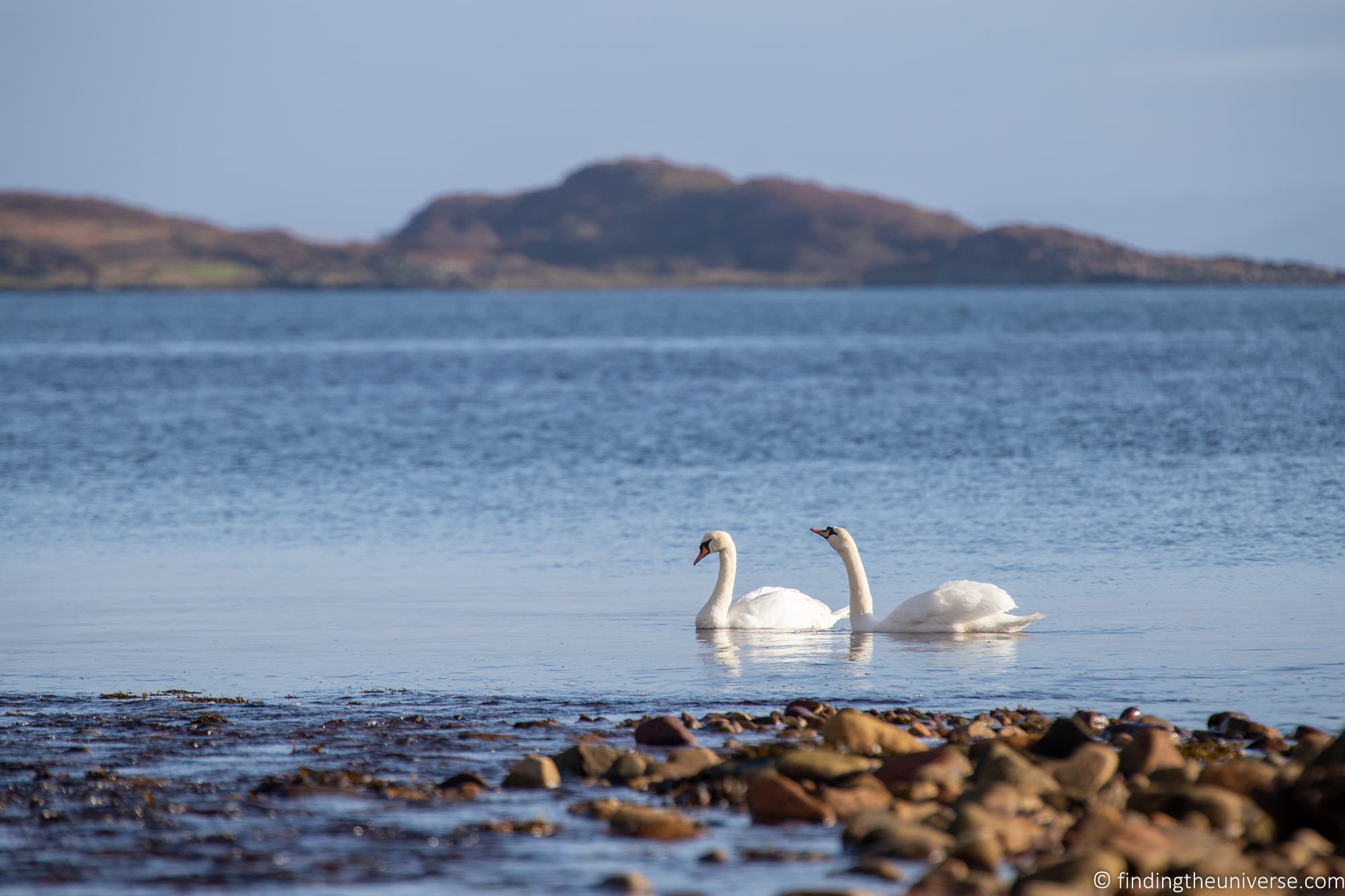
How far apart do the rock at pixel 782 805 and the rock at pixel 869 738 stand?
3.35ft

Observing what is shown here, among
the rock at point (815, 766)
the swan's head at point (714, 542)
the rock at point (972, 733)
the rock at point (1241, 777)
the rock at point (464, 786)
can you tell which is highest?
the swan's head at point (714, 542)

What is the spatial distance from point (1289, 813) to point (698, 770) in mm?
3041

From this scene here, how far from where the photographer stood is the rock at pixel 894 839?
775 cm

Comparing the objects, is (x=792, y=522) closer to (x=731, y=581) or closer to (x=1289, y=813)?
(x=731, y=581)

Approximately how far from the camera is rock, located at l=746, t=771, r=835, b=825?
8.55 m

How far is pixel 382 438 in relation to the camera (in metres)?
35.4

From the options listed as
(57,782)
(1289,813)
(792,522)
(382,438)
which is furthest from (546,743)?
(382,438)

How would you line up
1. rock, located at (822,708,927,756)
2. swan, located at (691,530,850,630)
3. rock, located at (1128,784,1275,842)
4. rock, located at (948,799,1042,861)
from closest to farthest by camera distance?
rock, located at (948,799,1042,861) → rock, located at (1128,784,1275,842) → rock, located at (822,708,927,756) → swan, located at (691,530,850,630)

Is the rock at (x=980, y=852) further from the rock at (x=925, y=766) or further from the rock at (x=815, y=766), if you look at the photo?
the rock at (x=815, y=766)

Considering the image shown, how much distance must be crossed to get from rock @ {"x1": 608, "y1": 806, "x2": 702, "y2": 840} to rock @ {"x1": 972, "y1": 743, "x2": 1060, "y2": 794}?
4.89ft

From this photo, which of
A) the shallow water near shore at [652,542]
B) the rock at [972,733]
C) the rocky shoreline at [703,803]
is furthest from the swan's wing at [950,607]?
the rock at [972,733]

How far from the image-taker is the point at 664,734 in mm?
10164

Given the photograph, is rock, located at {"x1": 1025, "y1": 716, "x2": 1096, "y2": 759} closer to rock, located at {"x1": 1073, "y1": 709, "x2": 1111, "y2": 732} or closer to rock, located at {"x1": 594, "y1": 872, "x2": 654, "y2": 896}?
rock, located at {"x1": 1073, "y1": 709, "x2": 1111, "y2": 732}

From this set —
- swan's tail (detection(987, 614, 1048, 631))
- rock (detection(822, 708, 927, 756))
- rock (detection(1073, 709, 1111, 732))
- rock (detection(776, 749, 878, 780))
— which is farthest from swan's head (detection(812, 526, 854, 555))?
rock (detection(776, 749, 878, 780))
